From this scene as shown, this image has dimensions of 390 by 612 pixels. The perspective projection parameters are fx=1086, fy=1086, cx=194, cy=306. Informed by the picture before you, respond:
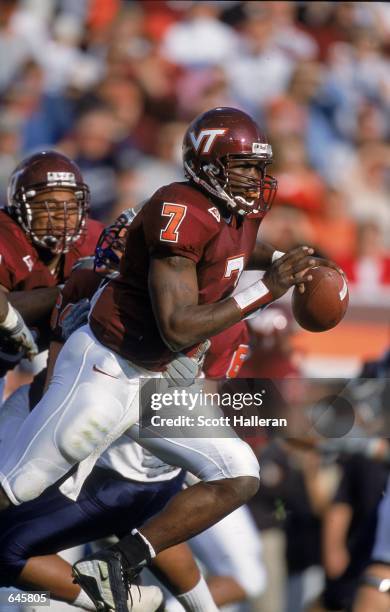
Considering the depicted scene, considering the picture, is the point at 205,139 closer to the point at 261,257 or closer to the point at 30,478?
the point at 261,257

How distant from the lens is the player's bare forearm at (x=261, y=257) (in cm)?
397

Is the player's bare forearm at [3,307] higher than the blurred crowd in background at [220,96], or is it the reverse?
the player's bare forearm at [3,307]

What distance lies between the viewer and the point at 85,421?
3455mm

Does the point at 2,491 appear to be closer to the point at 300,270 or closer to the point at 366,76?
the point at 300,270

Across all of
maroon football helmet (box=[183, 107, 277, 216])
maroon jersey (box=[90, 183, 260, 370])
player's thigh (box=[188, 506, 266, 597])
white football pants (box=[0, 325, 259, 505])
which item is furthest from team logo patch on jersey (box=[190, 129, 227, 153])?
player's thigh (box=[188, 506, 266, 597])

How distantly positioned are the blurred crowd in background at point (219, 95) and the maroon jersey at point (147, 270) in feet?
11.6

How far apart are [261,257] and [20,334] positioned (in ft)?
3.00

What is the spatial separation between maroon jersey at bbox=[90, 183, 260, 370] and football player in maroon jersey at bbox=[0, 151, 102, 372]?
0.54 meters

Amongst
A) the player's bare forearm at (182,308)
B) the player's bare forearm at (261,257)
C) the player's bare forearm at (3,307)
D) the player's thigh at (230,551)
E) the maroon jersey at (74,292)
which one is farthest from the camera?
the player's thigh at (230,551)

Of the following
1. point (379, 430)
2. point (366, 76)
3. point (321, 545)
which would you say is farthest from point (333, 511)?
point (366, 76)

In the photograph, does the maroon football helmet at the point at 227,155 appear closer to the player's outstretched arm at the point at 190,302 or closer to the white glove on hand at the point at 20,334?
the player's outstretched arm at the point at 190,302

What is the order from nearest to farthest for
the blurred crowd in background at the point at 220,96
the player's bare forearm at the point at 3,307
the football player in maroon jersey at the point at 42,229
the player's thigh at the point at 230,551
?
the player's bare forearm at the point at 3,307 < the football player in maroon jersey at the point at 42,229 < the player's thigh at the point at 230,551 < the blurred crowd in background at the point at 220,96

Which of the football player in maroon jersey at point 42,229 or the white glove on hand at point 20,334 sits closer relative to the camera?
the white glove on hand at point 20,334

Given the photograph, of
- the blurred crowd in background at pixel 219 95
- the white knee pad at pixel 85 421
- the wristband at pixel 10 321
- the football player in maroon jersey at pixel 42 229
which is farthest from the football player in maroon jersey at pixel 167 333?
the blurred crowd in background at pixel 219 95
